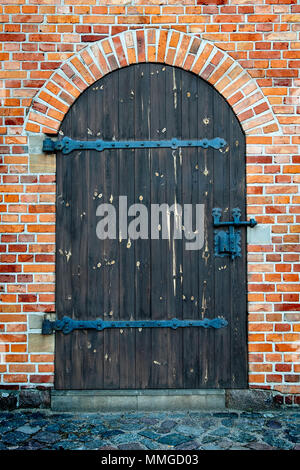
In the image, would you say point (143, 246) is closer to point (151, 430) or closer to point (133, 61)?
point (151, 430)

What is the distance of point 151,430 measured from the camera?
2.81 meters

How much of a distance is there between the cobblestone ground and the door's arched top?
219 centimetres

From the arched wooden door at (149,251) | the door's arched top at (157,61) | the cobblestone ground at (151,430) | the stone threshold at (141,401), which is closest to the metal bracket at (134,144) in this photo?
the arched wooden door at (149,251)

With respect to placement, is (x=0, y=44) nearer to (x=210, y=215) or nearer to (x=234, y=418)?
(x=210, y=215)

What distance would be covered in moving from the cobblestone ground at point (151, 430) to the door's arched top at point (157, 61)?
219 cm

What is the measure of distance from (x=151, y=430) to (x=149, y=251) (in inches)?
51.2

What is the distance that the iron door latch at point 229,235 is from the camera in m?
3.24

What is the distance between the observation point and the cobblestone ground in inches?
102

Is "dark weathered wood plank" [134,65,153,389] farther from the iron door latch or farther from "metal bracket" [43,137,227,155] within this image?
the iron door latch

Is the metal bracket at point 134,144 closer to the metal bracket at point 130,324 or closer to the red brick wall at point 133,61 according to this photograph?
the red brick wall at point 133,61

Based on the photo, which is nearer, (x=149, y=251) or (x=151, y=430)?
(x=151, y=430)

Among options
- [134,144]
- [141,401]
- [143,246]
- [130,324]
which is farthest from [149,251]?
[141,401]
